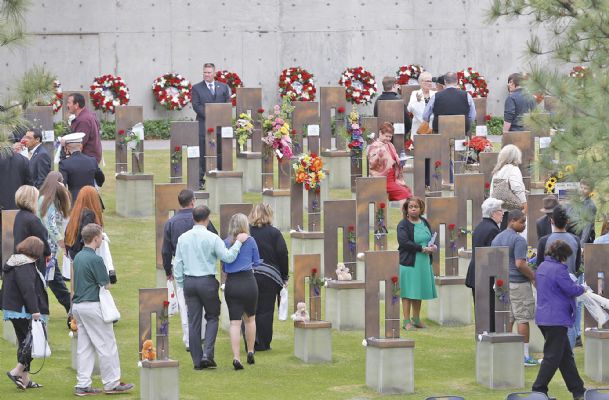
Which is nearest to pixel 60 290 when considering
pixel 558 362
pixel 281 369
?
pixel 281 369

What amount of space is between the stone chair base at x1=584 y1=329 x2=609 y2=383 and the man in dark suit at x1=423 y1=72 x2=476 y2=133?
6.75m

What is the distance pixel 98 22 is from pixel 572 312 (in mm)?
15484

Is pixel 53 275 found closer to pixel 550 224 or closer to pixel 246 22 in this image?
pixel 550 224

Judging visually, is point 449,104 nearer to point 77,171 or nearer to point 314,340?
point 77,171

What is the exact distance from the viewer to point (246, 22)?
2789cm

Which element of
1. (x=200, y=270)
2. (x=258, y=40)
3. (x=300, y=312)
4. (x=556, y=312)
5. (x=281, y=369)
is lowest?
(x=281, y=369)

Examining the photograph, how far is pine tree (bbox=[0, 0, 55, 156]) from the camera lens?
1105 cm

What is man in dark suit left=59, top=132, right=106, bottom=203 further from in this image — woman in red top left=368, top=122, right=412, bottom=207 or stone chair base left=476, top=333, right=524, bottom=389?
stone chair base left=476, top=333, right=524, bottom=389

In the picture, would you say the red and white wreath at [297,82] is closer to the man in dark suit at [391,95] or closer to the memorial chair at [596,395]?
the man in dark suit at [391,95]

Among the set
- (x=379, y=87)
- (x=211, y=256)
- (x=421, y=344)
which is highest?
(x=379, y=87)

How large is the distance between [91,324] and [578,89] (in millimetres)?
4668

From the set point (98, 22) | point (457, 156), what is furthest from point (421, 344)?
point (98, 22)

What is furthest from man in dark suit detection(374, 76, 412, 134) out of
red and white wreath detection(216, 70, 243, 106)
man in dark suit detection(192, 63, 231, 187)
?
red and white wreath detection(216, 70, 243, 106)

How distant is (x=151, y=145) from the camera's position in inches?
992
